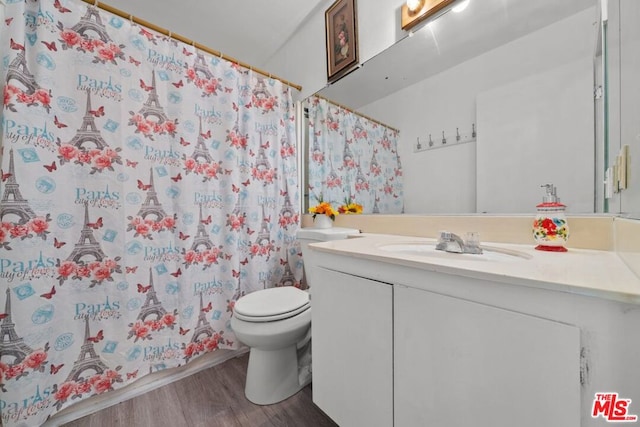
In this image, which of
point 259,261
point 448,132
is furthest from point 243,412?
point 448,132

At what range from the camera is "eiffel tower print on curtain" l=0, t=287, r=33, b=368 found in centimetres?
91

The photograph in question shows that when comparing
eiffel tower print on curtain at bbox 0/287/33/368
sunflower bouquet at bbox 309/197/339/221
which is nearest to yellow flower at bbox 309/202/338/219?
sunflower bouquet at bbox 309/197/339/221

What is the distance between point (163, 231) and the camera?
126cm

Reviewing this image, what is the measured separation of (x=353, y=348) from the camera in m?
0.78

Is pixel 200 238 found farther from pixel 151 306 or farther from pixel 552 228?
pixel 552 228

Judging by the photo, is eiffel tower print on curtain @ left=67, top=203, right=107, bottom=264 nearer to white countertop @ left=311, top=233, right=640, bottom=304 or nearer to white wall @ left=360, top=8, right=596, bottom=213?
white countertop @ left=311, top=233, right=640, bottom=304

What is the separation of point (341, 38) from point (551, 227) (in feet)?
4.91

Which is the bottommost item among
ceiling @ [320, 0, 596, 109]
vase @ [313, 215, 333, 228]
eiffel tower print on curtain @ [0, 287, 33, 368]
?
eiffel tower print on curtain @ [0, 287, 33, 368]

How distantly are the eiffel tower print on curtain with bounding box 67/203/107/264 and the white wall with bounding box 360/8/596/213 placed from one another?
1520mm

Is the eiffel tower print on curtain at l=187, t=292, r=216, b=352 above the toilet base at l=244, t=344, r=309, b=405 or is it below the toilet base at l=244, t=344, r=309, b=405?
above

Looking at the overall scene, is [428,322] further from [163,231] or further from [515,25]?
[163,231]

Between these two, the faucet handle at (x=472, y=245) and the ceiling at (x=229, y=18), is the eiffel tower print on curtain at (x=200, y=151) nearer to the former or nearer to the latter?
the ceiling at (x=229, y=18)

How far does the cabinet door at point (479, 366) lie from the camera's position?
1.40 ft

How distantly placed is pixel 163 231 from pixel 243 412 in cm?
96
